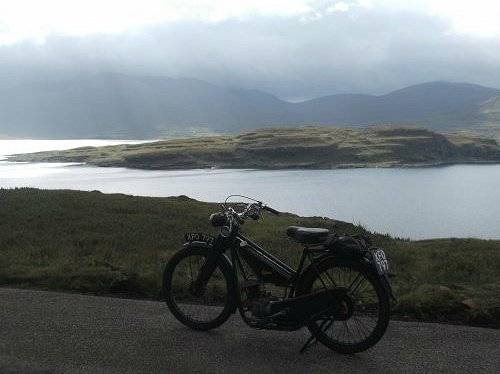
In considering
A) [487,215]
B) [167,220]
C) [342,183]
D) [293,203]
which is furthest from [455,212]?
[167,220]

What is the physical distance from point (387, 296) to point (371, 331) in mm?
554

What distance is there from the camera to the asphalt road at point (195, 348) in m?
6.02

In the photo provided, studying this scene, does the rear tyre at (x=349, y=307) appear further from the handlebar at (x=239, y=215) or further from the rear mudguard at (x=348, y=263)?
the handlebar at (x=239, y=215)

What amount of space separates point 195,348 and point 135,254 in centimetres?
845

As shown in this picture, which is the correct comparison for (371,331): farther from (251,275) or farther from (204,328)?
(204,328)

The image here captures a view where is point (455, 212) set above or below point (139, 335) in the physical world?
below

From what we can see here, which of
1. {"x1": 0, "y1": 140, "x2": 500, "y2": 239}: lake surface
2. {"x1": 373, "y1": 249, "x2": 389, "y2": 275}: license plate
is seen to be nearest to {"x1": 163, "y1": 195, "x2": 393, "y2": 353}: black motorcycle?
{"x1": 373, "y1": 249, "x2": 389, "y2": 275}: license plate

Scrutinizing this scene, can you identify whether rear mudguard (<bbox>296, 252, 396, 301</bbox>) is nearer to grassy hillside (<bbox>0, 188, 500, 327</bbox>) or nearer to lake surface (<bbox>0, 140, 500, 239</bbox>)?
grassy hillside (<bbox>0, 188, 500, 327</bbox>)

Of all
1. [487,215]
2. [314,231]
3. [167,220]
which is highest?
[314,231]

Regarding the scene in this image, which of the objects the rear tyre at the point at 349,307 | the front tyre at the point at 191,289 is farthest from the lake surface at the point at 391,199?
the rear tyre at the point at 349,307

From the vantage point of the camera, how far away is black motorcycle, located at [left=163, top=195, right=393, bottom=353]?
6336 mm

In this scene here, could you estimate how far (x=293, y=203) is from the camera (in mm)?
84750

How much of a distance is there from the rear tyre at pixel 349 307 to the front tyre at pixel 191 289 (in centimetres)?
115

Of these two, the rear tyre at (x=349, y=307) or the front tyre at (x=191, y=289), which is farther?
the front tyre at (x=191, y=289)
